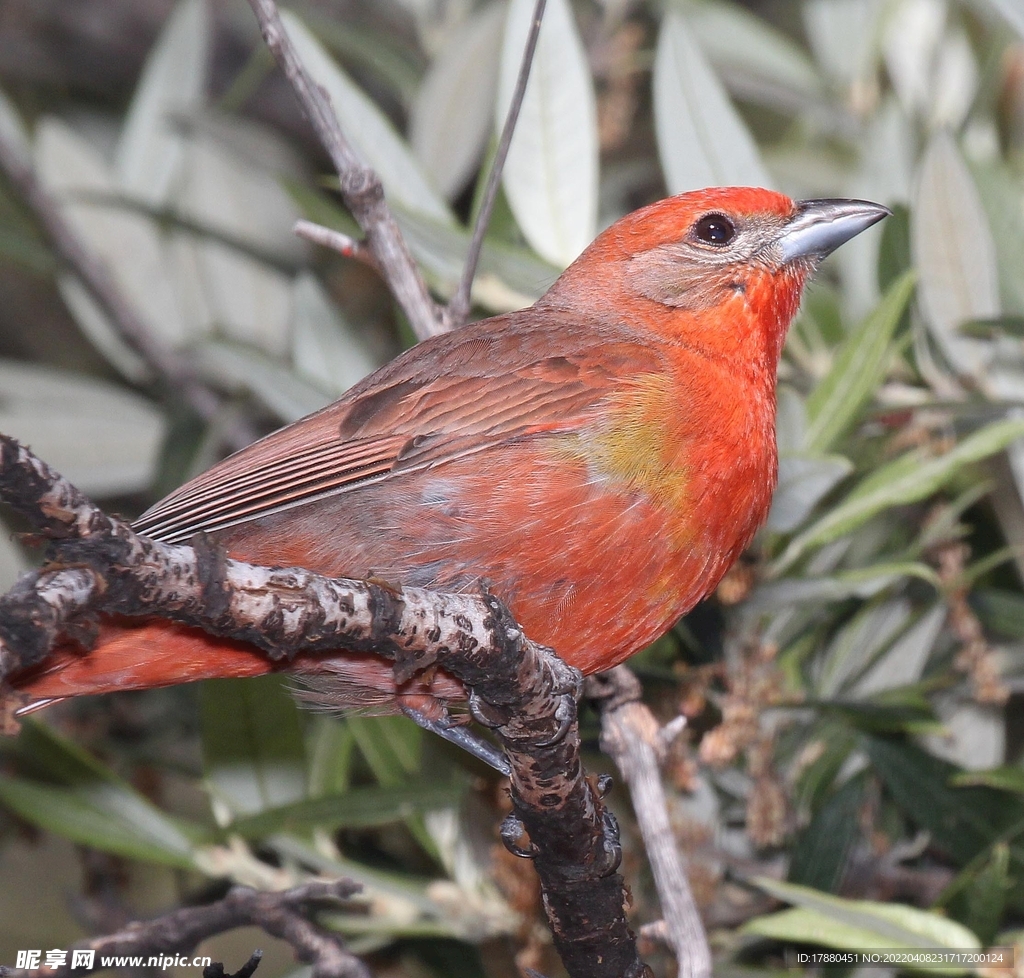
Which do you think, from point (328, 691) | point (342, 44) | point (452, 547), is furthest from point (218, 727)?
point (342, 44)

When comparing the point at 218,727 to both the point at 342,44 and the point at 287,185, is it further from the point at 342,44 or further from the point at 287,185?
the point at 342,44

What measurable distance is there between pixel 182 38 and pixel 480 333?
2.71 metres

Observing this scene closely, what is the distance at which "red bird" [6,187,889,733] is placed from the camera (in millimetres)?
3289

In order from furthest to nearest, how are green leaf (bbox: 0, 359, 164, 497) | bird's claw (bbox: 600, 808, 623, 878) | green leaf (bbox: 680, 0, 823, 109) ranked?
green leaf (bbox: 680, 0, 823, 109) < green leaf (bbox: 0, 359, 164, 497) < bird's claw (bbox: 600, 808, 623, 878)

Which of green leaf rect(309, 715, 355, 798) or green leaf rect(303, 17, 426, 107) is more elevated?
green leaf rect(303, 17, 426, 107)

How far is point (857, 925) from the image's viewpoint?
11.1 ft

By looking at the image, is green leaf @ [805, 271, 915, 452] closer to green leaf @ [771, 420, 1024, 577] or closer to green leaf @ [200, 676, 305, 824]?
green leaf @ [771, 420, 1024, 577]

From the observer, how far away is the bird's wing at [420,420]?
3.44 m

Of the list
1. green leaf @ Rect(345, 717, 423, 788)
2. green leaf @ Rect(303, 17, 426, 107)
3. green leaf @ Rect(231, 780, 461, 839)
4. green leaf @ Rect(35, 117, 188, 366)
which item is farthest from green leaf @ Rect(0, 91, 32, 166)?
green leaf @ Rect(231, 780, 461, 839)

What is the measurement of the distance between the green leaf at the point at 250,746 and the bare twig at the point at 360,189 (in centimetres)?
113

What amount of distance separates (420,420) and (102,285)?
2.59 m

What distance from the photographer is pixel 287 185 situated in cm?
468

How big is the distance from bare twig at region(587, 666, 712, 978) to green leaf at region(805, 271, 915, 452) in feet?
2.87

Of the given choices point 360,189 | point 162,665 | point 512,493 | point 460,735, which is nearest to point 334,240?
point 360,189
